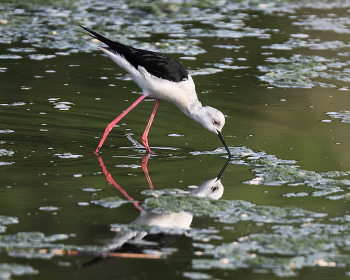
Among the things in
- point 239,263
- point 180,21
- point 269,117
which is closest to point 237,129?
point 269,117

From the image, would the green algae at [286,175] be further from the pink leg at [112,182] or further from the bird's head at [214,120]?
the pink leg at [112,182]

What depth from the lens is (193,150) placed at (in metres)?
7.27

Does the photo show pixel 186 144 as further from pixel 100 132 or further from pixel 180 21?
pixel 180 21

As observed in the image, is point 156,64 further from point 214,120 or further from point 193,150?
point 193,150

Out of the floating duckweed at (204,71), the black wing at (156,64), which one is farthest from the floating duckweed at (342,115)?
the floating duckweed at (204,71)

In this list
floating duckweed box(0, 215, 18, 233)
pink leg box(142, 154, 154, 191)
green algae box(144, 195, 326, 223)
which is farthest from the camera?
pink leg box(142, 154, 154, 191)

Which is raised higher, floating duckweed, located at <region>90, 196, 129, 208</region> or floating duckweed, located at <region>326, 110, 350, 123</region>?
floating duckweed, located at <region>90, 196, 129, 208</region>

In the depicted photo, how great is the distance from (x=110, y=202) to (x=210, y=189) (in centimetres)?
105

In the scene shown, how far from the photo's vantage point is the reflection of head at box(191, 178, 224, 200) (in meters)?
5.77

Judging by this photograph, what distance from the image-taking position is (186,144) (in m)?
7.50

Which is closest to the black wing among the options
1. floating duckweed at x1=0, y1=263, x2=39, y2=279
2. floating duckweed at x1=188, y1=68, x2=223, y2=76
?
floating duckweed at x1=188, y1=68, x2=223, y2=76

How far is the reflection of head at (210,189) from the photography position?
18.9 feet

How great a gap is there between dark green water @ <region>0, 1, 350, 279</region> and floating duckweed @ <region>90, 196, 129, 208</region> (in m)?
0.09

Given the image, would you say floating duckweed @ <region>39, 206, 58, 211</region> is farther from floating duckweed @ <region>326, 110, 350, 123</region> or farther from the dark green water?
floating duckweed @ <region>326, 110, 350, 123</region>
